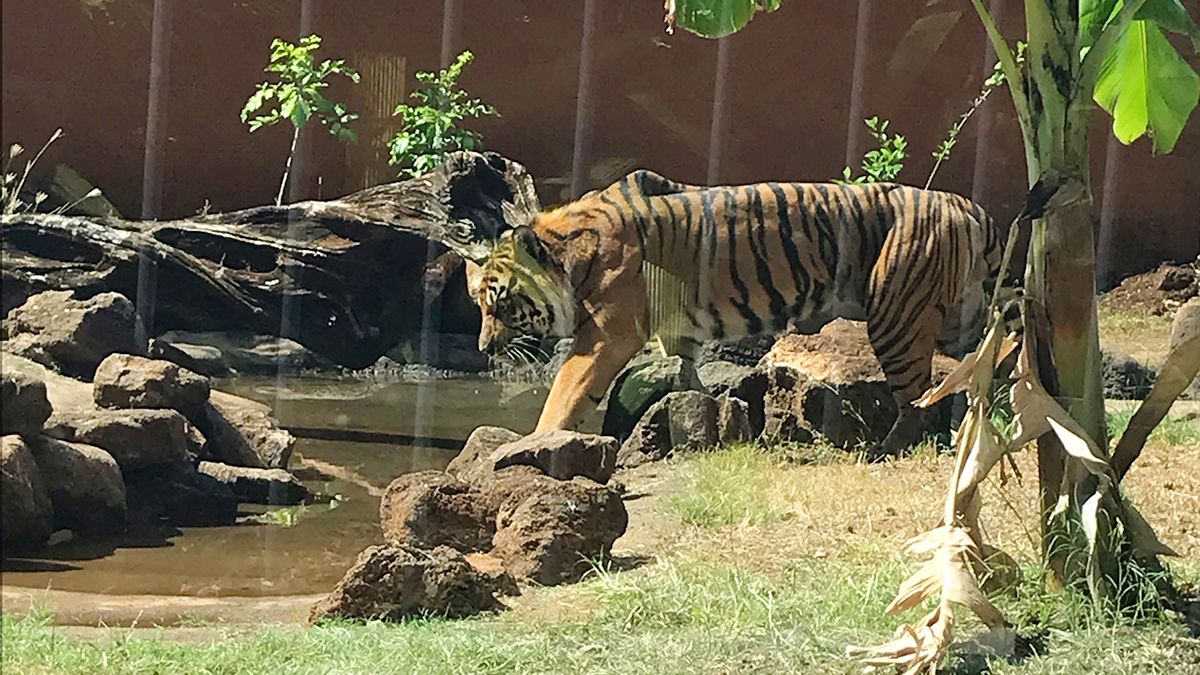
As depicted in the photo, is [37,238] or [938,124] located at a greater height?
[938,124]

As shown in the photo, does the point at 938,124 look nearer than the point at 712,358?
No

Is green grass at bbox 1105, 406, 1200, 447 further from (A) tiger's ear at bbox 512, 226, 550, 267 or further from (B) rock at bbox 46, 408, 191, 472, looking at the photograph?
(B) rock at bbox 46, 408, 191, 472

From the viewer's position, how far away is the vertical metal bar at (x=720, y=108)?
6.19 meters

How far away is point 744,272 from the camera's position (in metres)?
5.02

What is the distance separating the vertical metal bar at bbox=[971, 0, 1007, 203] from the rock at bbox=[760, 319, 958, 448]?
2.39 feet

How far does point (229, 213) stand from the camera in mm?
5680

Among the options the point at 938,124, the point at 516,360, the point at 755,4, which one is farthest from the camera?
the point at 938,124

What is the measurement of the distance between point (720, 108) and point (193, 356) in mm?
2599

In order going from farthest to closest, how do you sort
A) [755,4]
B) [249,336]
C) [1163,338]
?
[249,336] → [1163,338] → [755,4]

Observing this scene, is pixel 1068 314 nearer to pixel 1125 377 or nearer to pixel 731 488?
pixel 731 488

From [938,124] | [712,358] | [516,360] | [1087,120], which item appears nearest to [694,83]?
[938,124]

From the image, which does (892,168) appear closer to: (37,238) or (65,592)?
(37,238)

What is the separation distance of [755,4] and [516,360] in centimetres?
185

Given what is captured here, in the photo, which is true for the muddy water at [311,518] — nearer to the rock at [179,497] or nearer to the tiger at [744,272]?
the rock at [179,497]
